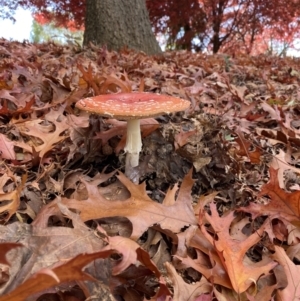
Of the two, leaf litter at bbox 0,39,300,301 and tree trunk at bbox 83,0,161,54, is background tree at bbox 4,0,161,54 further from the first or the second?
leaf litter at bbox 0,39,300,301

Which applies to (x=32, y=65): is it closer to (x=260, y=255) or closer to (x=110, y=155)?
(x=110, y=155)

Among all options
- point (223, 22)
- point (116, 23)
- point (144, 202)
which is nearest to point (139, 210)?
point (144, 202)

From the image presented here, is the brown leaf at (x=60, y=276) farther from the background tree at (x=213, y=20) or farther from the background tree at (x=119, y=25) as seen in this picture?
the background tree at (x=213, y=20)

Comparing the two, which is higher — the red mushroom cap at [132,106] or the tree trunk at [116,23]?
the tree trunk at [116,23]

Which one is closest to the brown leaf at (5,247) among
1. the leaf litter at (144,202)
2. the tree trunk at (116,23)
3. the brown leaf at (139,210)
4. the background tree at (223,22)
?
the leaf litter at (144,202)

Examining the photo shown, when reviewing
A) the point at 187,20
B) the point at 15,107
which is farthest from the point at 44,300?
the point at 187,20

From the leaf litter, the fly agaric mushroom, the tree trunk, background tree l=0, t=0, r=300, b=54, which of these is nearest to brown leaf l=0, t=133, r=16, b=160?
the leaf litter

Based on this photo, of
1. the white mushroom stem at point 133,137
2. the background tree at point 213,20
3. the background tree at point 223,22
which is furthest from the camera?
the background tree at point 223,22
